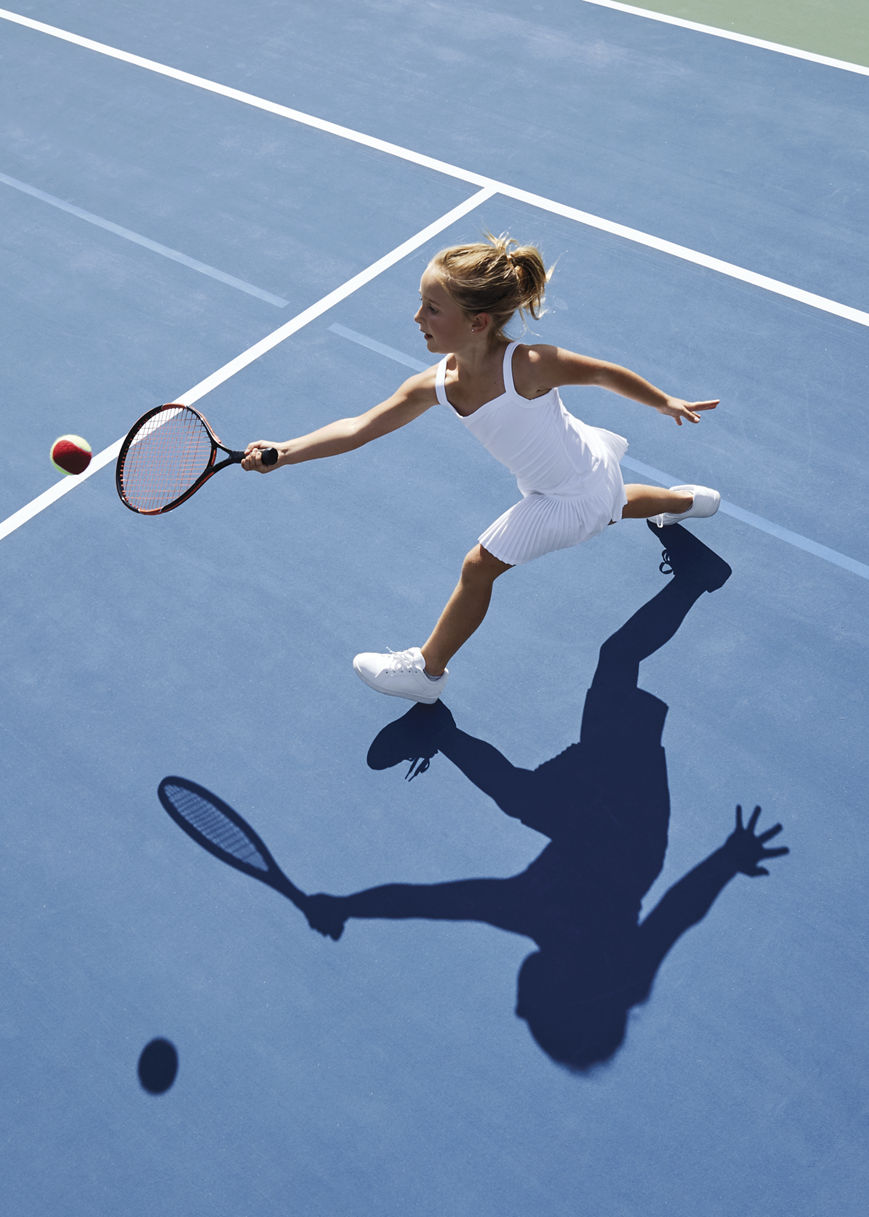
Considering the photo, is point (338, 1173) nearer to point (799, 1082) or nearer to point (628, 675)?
point (799, 1082)

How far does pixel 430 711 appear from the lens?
4.75 meters

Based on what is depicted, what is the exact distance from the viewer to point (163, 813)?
14.7ft

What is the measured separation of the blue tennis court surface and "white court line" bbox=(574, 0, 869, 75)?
1.09 feet

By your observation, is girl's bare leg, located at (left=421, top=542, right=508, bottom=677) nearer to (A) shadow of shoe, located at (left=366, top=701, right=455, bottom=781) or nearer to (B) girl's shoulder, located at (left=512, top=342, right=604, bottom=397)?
(A) shadow of shoe, located at (left=366, top=701, right=455, bottom=781)

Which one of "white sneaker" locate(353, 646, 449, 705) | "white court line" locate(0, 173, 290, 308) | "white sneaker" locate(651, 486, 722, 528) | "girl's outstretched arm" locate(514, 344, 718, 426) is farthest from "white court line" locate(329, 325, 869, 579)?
"white court line" locate(0, 173, 290, 308)

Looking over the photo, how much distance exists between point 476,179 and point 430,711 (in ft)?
13.6

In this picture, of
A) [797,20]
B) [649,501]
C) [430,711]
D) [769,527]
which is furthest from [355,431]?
[797,20]

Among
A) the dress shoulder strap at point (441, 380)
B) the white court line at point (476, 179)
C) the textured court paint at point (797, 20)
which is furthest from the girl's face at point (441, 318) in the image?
the textured court paint at point (797, 20)

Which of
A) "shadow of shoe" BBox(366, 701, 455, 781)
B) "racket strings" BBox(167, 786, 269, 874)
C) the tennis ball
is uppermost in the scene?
the tennis ball

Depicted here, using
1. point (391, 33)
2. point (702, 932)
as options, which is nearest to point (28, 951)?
point (702, 932)

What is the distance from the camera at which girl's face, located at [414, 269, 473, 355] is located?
150 inches

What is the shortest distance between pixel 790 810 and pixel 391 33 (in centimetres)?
707

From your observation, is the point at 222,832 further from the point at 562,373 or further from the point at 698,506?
the point at 698,506

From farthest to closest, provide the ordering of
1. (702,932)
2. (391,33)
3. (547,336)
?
(391,33) → (547,336) → (702,932)
